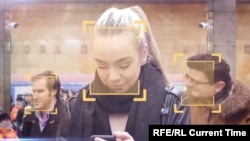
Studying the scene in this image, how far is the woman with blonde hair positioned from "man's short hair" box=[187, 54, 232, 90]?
0.90ft

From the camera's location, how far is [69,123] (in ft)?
11.0

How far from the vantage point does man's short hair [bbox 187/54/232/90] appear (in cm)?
326

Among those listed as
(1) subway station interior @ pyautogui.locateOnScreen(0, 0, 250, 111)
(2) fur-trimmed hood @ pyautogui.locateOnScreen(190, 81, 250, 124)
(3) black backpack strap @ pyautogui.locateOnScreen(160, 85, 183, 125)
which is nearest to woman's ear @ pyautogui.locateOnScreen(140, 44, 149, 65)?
(1) subway station interior @ pyautogui.locateOnScreen(0, 0, 250, 111)

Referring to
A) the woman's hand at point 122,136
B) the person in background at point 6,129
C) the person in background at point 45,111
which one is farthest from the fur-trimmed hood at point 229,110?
the person in background at point 6,129

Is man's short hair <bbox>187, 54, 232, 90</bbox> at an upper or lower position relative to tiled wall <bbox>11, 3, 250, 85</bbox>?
lower

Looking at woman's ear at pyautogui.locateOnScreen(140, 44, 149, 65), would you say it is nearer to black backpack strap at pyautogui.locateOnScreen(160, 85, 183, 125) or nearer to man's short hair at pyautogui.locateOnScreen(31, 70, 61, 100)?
black backpack strap at pyautogui.locateOnScreen(160, 85, 183, 125)

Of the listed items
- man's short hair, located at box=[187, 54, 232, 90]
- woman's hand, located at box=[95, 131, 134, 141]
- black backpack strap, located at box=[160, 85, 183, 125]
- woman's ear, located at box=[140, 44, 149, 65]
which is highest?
woman's ear, located at box=[140, 44, 149, 65]

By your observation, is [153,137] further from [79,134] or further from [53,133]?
[53,133]

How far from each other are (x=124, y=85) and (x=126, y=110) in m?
0.21

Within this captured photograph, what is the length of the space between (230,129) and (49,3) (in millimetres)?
1825

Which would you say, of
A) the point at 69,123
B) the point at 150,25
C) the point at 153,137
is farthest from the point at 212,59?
the point at 69,123

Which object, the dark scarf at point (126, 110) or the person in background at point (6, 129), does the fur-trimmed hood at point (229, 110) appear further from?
the person in background at point (6, 129)

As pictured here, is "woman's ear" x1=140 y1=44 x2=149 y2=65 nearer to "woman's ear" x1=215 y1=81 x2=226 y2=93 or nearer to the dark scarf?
the dark scarf

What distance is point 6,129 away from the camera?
337cm
